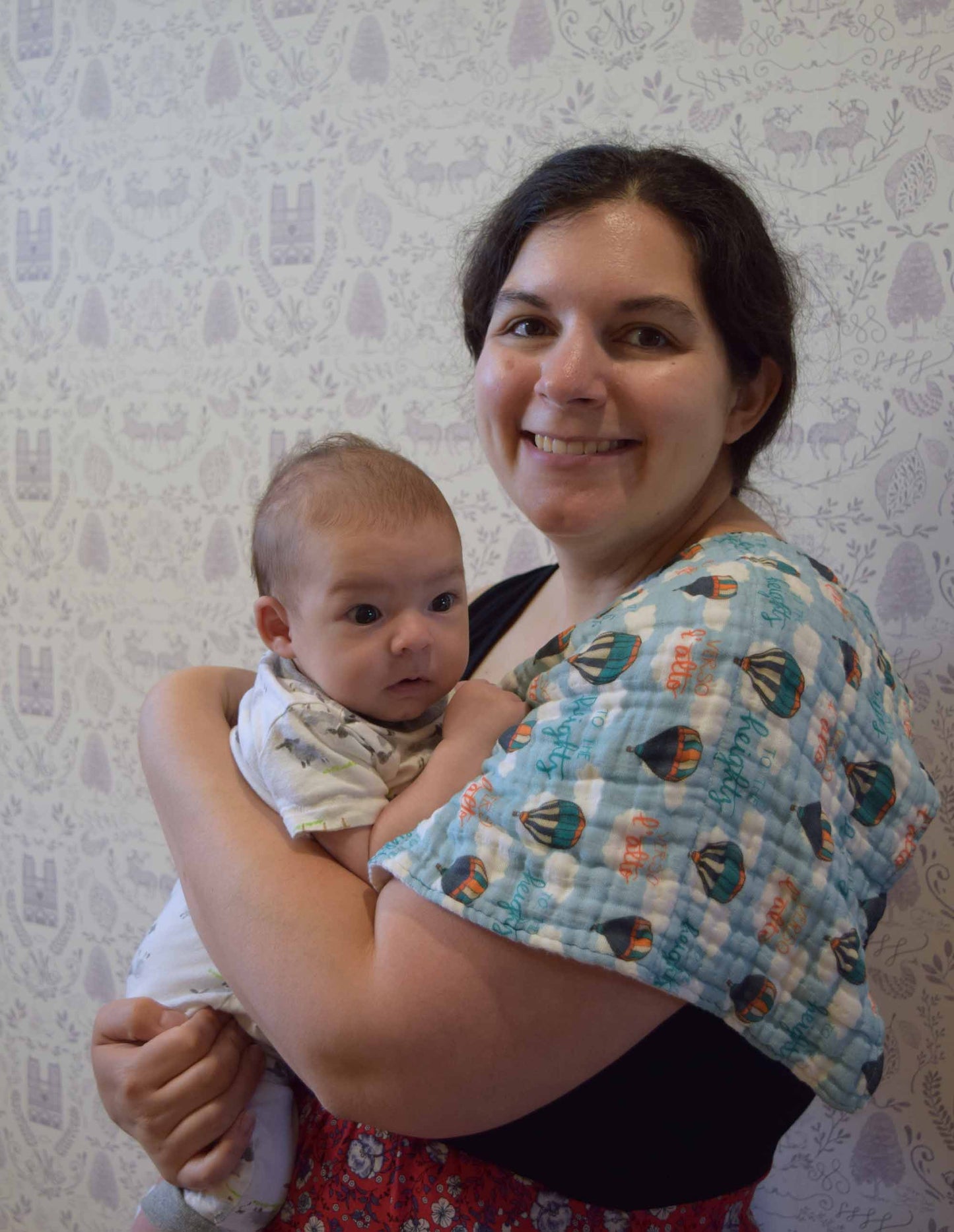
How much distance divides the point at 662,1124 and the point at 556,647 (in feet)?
1.45

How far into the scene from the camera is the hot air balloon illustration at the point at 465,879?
0.79 m

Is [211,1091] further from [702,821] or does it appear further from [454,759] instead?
[702,821]

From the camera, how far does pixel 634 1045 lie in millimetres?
858

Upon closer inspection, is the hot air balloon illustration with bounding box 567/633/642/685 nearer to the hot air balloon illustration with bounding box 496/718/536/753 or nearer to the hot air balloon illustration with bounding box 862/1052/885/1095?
the hot air balloon illustration with bounding box 496/718/536/753

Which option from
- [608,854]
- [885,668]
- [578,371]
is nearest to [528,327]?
[578,371]

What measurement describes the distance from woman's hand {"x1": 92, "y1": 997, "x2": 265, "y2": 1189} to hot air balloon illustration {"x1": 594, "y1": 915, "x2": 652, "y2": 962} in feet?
1.78

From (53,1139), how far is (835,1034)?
203 cm

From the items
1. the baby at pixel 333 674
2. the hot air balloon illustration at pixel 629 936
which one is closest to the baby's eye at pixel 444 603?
the baby at pixel 333 674

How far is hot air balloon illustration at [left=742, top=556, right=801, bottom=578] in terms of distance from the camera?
0.91m

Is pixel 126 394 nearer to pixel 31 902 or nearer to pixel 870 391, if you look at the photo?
pixel 31 902

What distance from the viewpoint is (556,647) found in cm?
105

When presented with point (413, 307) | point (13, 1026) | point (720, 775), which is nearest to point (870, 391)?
point (413, 307)

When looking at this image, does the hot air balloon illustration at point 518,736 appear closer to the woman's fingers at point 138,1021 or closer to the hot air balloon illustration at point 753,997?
the hot air balloon illustration at point 753,997

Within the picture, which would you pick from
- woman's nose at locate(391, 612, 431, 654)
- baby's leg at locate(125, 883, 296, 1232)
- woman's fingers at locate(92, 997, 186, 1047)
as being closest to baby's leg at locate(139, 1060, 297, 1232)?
baby's leg at locate(125, 883, 296, 1232)
